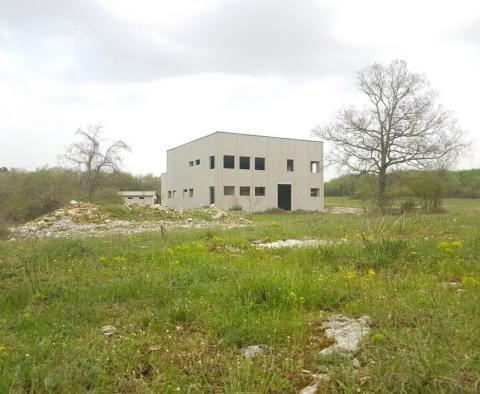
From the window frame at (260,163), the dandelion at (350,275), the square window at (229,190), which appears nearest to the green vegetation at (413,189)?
the window frame at (260,163)

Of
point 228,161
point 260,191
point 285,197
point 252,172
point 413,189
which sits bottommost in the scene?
point 285,197

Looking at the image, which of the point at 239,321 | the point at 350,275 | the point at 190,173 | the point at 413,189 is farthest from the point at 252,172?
the point at 239,321

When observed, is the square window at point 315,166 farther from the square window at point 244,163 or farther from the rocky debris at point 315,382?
the rocky debris at point 315,382

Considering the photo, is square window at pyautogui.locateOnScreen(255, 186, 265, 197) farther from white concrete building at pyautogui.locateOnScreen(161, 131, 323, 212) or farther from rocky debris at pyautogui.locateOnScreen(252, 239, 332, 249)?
rocky debris at pyautogui.locateOnScreen(252, 239, 332, 249)

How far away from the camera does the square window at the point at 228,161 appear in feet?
Result: 135

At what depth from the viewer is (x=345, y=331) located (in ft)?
12.5

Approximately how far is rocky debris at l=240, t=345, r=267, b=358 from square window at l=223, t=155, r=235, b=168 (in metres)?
37.9

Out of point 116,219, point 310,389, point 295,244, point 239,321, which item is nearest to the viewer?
point 310,389

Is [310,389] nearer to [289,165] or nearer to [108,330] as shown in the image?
[108,330]

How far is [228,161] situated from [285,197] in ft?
26.8

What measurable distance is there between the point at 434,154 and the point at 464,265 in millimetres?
27006

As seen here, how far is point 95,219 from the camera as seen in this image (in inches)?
912

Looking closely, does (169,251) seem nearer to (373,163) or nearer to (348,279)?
(348,279)

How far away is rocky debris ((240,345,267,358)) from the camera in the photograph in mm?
3358
